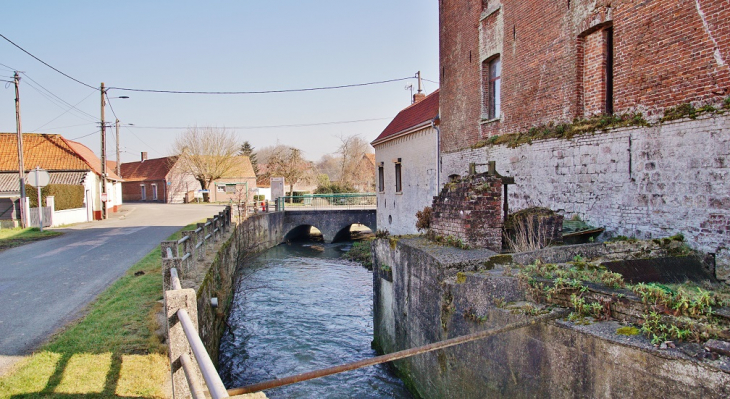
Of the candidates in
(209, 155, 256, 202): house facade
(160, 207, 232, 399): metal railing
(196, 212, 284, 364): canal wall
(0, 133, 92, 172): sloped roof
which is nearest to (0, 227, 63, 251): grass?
(196, 212, 284, 364): canal wall

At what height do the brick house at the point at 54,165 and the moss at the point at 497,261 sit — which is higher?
the brick house at the point at 54,165

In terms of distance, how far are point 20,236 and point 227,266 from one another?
974 centimetres

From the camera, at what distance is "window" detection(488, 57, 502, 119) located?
12.5 m

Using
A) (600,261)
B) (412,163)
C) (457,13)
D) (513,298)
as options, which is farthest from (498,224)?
(412,163)

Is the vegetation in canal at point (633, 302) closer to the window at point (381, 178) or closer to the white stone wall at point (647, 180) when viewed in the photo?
the white stone wall at point (647, 180)

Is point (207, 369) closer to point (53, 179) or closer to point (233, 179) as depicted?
point (53, 179)

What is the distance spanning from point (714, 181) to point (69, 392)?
27.3ft

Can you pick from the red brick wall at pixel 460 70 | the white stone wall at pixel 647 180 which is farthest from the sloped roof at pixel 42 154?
the white stone wall at pixel 647 180

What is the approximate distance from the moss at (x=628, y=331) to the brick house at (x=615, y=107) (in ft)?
13.8

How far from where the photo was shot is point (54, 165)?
90.6 ft

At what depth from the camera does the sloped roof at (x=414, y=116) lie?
17.4 metres

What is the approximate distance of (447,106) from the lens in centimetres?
1513

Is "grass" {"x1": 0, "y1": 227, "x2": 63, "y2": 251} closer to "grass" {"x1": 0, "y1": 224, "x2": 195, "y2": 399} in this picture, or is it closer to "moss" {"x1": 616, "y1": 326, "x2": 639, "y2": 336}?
"grass" {"x1": 0, "y1": 224, "x2": 195, "y2": 399}

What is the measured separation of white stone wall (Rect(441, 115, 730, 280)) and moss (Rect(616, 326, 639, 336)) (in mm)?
4206
